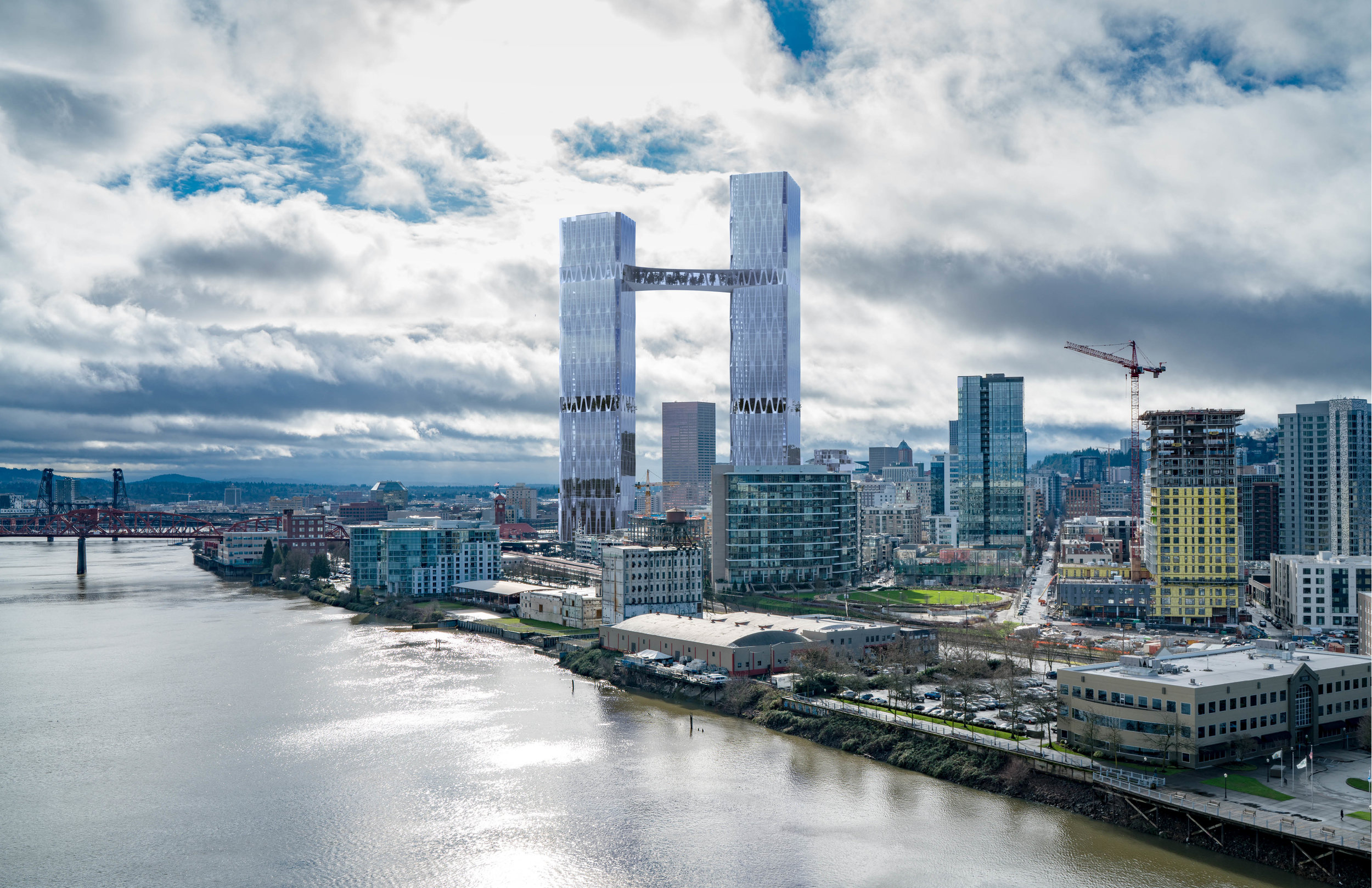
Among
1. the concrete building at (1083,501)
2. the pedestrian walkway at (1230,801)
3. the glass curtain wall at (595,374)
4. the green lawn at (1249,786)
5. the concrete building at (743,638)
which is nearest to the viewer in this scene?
the pedestrian walkway at (1230,801)

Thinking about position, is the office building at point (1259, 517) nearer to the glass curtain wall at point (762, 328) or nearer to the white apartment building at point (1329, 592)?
the white apartment building at point (1329, 592)

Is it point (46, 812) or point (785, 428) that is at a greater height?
point (785, 428)

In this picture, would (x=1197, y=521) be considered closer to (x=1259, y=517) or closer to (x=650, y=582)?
(x=650, y=582)

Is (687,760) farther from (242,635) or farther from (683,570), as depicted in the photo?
(242,635)

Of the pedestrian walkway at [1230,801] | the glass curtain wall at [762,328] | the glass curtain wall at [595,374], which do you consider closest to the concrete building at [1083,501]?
the glass curtain wall at [762,328]

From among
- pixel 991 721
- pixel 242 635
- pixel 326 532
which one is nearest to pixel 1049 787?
Result: pixel 991 721

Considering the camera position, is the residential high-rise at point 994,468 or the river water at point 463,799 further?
the residential high-rise at point 994,468
